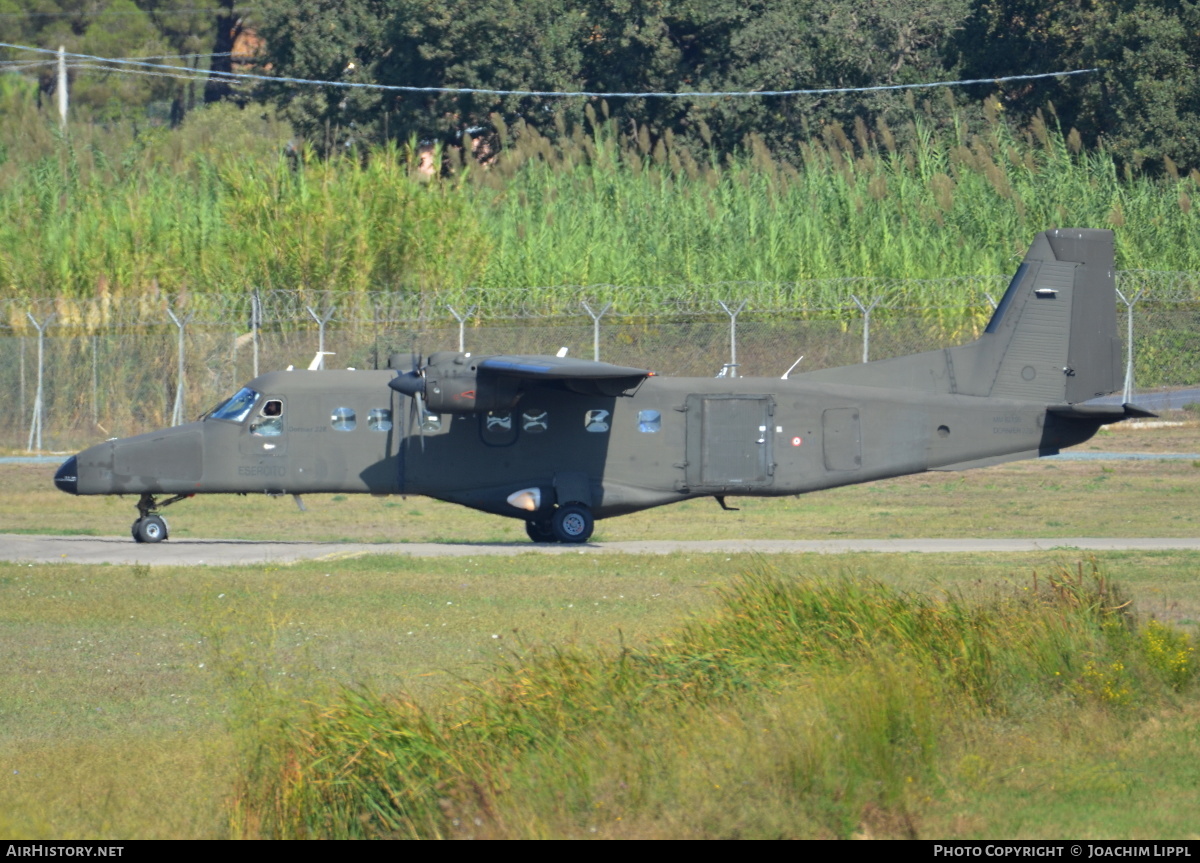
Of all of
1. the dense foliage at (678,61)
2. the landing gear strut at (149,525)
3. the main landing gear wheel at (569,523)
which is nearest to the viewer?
the main landing gear wheel at (569,523)

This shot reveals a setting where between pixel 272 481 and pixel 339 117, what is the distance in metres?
35.8

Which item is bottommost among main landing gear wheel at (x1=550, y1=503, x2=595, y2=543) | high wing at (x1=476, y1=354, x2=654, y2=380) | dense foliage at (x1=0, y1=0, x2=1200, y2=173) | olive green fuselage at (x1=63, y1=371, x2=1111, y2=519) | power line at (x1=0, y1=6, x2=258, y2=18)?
main landing gear wheel at (x1=550, y1=503, x2=595, y2=543)

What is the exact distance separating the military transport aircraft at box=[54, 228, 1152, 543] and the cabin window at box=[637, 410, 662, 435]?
3cm

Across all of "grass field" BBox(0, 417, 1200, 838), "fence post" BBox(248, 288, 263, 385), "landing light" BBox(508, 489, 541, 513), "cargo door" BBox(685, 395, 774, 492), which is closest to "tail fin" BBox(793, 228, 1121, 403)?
"cargo door" BBox(685, 395, 774, 492)

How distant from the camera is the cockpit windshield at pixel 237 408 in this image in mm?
20891

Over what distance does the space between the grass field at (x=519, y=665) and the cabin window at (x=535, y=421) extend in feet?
7.86

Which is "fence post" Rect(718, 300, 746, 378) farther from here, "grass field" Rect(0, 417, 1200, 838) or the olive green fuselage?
the olive green fuselage

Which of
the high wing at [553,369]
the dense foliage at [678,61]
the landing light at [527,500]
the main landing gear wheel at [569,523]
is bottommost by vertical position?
the main landing gear wheel at [569,523]

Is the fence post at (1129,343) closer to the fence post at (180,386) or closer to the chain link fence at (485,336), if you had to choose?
the chain link fence at (485,336)

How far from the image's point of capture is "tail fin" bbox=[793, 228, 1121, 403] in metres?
20.7

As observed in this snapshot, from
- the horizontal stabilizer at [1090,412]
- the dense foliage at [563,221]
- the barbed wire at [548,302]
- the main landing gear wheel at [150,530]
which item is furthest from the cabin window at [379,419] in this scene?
the dense foliage at [563,221]

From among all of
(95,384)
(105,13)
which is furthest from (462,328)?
(105,13)

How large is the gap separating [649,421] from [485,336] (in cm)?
1293
